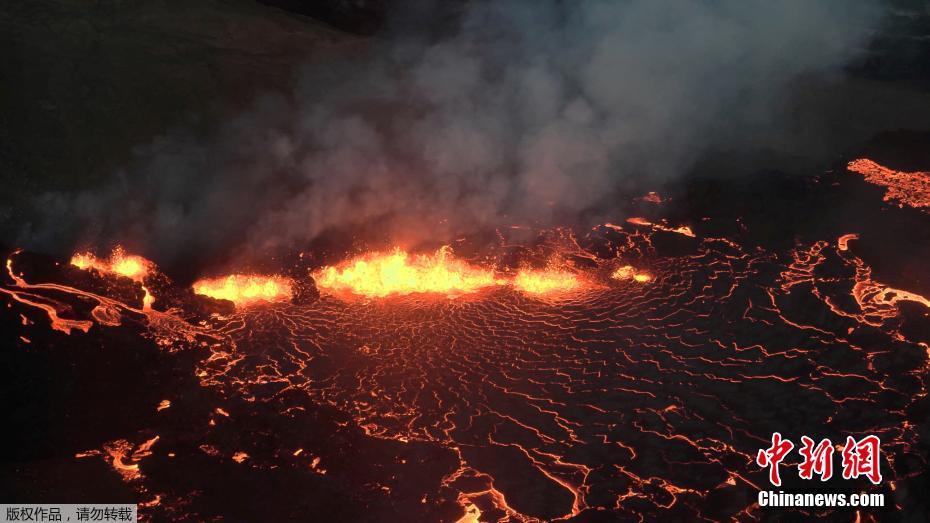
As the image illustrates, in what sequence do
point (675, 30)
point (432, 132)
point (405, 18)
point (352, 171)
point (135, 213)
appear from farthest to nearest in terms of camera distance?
point (405, 18)
point (675, 30)
point (432, 132)
point (352, 171)
point (135, 213)

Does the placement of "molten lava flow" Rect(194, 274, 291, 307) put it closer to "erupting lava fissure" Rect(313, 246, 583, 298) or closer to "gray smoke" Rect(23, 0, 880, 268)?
"erupting lava fissure" Rect(313, 246, 583, 298)

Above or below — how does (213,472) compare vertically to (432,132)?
below

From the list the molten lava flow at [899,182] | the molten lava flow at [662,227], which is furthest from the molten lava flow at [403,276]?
the molten lava flow at [899,182]

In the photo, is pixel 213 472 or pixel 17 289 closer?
pixel 213 472

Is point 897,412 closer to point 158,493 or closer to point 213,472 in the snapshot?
point 213,472

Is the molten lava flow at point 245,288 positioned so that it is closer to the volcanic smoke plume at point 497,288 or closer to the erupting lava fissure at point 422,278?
the volcanic smoke plume at point 497,288

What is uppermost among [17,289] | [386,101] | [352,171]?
[386,101]

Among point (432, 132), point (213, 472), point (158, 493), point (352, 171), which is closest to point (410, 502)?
point (213, 472)

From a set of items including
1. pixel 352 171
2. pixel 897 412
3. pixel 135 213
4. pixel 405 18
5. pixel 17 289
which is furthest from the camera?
pixel 405 18
